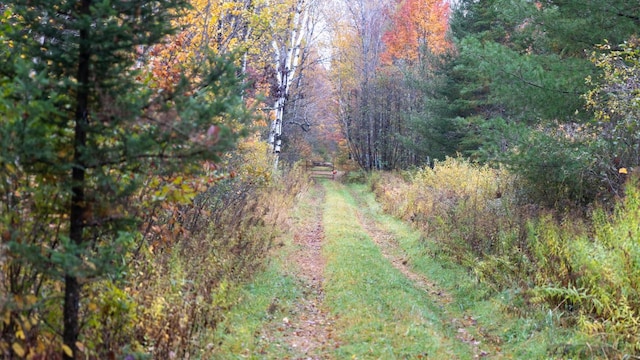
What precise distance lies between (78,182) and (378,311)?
5396 mm

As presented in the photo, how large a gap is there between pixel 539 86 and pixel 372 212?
37.7ft

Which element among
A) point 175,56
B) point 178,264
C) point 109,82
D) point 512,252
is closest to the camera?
point 109,82

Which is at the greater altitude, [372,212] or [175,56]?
[175,56]

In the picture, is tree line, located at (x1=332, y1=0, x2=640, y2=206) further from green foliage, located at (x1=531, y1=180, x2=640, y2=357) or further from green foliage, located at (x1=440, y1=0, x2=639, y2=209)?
green foliage, located at (x1=531, y1=180, x2=640, y2=357)

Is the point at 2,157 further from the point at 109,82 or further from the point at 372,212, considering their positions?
the point at 372,212

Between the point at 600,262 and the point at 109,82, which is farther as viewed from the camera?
the point at 600,262

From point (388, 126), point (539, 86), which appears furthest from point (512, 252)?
point (388, 126)

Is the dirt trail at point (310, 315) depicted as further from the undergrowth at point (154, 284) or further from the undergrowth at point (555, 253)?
→ the undergrowth at point (555, 253)

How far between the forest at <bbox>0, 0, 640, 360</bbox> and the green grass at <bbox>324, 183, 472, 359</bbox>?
0.05 m

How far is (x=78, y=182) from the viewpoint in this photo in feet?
10.3

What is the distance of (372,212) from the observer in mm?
19969

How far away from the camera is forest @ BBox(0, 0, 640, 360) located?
3.18 m

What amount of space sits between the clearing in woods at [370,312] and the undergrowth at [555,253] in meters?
0.42

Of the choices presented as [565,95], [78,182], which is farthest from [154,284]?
[565,95]
